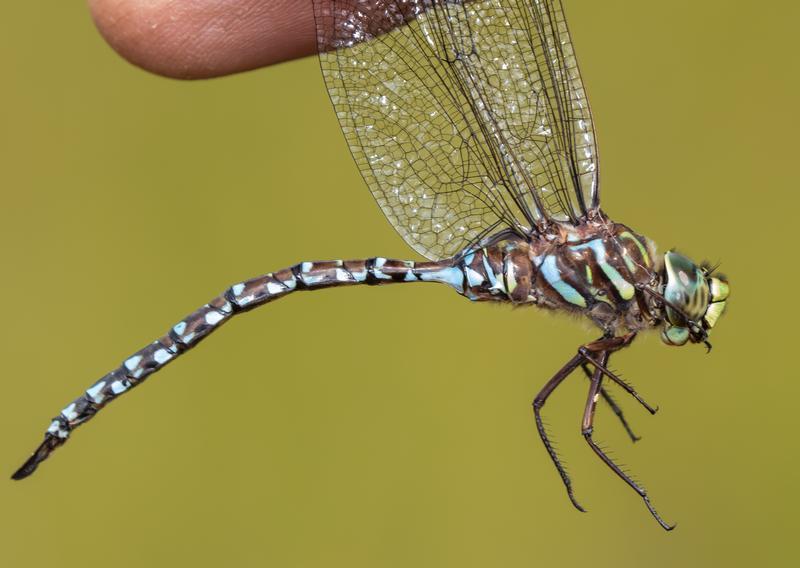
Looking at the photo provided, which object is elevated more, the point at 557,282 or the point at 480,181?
the point at 480,181

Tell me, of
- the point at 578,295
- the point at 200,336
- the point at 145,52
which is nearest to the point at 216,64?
the point at 145,52

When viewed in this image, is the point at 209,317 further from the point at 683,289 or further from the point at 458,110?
the point at 683,289

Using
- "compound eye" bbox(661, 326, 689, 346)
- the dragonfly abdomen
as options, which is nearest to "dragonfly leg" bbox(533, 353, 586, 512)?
"compound eye" bbox(661, 326, 689, 346)

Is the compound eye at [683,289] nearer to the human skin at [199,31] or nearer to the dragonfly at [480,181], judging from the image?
the dragonfly at [480,181]

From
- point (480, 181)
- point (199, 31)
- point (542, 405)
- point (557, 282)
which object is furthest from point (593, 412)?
point (199, 31)

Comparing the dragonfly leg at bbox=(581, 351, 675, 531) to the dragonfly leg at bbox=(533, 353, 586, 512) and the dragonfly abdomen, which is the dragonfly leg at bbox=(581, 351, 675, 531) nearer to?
the dragonfly leg at bbox=(533, 353, 586, 512)

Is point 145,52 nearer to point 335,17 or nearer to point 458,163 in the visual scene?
point 335,17
